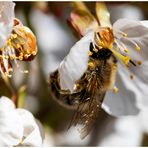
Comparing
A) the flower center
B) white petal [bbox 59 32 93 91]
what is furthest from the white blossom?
the flower center

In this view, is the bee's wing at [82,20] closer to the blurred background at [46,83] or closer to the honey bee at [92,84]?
the honey bee at [92,84]

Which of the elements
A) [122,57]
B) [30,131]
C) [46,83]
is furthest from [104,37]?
[46,83]

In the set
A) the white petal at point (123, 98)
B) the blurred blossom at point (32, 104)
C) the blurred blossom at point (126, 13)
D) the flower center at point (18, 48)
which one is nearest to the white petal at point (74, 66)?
the flower center at point (18, 48)

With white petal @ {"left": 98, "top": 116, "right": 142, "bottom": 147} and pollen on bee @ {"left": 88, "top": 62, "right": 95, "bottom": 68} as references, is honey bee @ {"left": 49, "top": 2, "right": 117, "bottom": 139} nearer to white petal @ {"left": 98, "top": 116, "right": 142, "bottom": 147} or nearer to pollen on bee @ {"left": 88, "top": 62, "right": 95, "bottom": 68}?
pollen on bee @ {"left": 88, "top": 62, "right": 95, "bottom": 68}

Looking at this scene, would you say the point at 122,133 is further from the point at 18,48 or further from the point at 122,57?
the point at 18,48

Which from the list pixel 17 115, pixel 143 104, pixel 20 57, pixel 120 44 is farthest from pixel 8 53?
pixel 143 104

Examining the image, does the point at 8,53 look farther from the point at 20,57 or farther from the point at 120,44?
the point at 120,44
